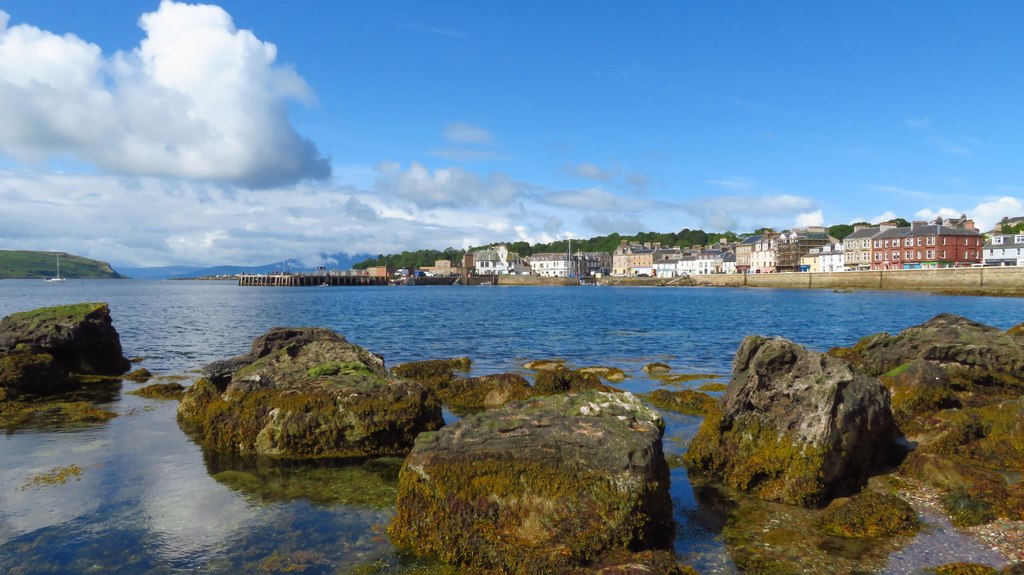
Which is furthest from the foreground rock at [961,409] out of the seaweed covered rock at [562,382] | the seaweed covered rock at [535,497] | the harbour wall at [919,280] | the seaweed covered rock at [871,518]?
the harbour wall at [919,280]

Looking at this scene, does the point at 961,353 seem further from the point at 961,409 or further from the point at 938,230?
the point at 938,230

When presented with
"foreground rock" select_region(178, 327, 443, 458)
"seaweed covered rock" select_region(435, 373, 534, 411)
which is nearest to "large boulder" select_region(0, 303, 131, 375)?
"foreground rock" select_region(178, 327, 443, 458)

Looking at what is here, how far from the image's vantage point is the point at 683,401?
17922 millimetres

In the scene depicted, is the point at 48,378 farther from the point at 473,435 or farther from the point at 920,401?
the point at 920,401

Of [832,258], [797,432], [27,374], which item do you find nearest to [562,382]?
[797,432]

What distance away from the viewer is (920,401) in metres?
14.3

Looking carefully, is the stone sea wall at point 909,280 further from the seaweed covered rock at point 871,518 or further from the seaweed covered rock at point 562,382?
the seaweed covered rock at point 871,518

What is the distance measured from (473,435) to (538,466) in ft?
4.24

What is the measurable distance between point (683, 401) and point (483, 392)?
6.07 metres

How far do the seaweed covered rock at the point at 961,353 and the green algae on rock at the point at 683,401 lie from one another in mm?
6418

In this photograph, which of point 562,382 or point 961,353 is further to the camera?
point 562,382

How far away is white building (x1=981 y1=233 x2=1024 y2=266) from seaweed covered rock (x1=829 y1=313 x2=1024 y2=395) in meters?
125

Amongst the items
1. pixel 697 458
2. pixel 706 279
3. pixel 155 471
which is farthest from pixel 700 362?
pixel 706 279

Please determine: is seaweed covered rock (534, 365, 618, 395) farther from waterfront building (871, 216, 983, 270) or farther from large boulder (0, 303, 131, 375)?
waterfront building (871, 216, 983, 270)
